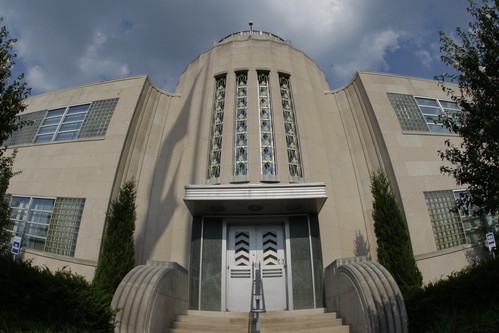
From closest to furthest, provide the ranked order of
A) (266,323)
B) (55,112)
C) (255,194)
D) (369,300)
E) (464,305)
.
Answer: (464,305) < (369,300) < (266,323) < (255,194) < (55,112)

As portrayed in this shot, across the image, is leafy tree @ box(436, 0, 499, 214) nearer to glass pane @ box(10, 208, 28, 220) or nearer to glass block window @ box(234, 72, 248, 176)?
glass block window @ box(234, 72, 248, 176)

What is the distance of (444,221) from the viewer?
12.9 metres

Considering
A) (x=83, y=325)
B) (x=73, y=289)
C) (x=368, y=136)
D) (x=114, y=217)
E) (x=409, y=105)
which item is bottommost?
(x=83, y=325)

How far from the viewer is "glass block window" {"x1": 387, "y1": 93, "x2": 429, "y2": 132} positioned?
1498 cm

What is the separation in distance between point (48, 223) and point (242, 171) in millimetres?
8099

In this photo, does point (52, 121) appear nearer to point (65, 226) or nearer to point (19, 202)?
point (19, 202)

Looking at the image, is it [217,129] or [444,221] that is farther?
[217,129]

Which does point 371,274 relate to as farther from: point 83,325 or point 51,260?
point 51,260

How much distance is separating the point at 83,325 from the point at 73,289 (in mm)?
596

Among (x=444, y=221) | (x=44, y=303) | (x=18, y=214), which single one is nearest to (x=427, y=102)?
(x=444, y=221)

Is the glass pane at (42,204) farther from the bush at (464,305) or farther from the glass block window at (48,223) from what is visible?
the bush at (464,305)

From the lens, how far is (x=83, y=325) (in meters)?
5.50

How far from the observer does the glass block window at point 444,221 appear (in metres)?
12.6

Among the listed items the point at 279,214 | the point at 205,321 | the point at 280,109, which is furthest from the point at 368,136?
the point at 205,321
